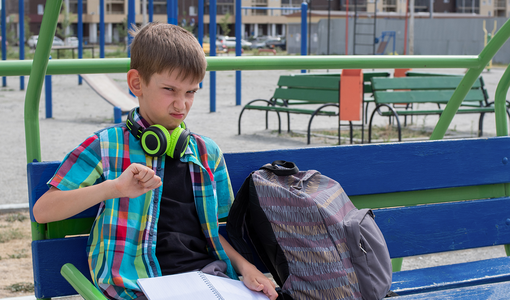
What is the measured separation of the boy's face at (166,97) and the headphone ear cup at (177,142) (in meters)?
0.04

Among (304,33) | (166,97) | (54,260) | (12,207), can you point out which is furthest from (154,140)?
(304,33)

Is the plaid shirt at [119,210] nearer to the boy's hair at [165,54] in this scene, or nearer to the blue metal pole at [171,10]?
the boy's hair at [165,54]

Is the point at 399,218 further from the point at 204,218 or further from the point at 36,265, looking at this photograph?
the point at 36,265

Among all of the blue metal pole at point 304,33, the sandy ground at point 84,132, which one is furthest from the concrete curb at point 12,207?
the blue metal pole at point 304,33

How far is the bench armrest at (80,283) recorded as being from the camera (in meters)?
1.49

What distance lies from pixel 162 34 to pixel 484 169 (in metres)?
1.43

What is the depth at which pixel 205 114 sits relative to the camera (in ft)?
34.7

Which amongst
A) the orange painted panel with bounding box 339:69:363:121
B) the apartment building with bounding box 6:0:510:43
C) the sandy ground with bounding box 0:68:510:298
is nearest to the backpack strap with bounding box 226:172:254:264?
the sandy ground with bounding box 0:68:510:298

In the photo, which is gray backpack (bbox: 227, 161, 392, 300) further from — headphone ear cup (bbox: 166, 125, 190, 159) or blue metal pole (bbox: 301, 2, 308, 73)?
blue metal pole (bbox: 301, 2, 308, 73)

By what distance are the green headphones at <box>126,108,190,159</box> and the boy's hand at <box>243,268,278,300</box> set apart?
411 mm

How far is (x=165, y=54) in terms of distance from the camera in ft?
5.24

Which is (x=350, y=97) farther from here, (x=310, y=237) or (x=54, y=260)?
(x=54, y=260)

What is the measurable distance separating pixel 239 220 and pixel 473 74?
4.22 feet

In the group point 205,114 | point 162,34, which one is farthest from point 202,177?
point 205,114
